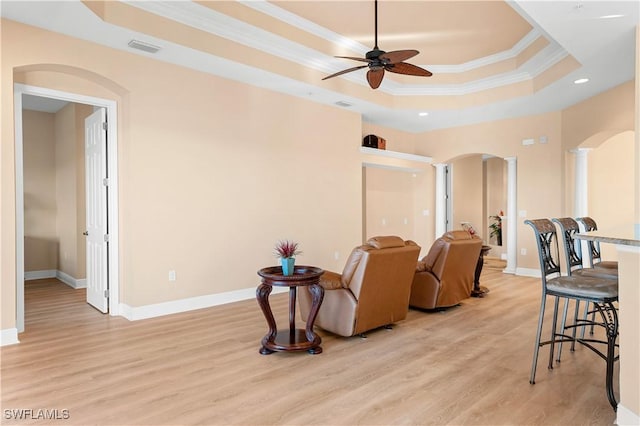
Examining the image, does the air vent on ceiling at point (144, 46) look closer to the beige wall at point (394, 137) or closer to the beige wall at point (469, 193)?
the beige wall at point (394, 137)

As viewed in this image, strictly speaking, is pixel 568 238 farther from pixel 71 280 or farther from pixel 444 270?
pixel 71 280

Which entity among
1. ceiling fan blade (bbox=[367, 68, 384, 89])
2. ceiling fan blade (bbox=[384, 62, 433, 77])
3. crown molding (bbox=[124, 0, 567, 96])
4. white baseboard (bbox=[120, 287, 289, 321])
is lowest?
white baseboard (bbox=[120, 287, 289, 321])

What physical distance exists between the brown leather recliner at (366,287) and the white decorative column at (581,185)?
14.7ft

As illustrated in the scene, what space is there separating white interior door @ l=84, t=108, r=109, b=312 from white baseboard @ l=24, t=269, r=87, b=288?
4.13ft

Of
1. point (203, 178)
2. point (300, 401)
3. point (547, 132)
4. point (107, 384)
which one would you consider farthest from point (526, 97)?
point (107, 384)

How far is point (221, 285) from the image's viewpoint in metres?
5.09

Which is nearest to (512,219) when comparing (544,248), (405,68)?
(405,68)

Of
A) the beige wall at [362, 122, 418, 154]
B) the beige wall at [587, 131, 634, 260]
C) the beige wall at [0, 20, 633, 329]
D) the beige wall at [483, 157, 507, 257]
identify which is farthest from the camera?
the beige wall at [483, 157, 507, 257]

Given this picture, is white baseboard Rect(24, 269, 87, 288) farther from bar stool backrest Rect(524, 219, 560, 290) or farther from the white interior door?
bar stool backrest Rect(524, 219, 560, 290)

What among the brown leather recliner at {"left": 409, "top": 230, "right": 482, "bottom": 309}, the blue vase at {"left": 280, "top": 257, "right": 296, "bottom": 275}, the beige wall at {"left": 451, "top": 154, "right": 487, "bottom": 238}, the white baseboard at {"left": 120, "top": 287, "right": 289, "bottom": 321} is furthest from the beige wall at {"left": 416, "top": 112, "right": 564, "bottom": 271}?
the blue vase at {"left": 280, "top": 257, "right": 296, "bottom": 275}

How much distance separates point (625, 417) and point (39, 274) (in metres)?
8.09

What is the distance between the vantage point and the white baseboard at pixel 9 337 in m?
3.48

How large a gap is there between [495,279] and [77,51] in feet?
22.8

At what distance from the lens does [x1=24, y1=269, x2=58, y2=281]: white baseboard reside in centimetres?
666
